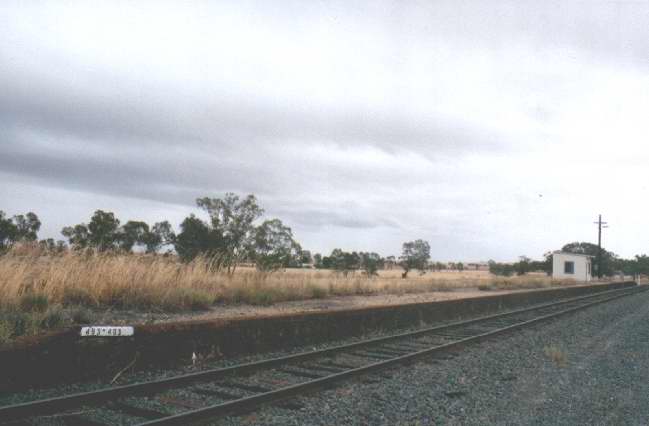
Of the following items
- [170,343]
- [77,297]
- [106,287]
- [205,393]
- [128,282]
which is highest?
[128,282]

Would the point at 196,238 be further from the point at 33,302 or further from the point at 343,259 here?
the point at 343,259

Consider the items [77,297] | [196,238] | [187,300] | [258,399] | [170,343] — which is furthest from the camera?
[196,238]

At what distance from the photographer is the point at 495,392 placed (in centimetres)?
643

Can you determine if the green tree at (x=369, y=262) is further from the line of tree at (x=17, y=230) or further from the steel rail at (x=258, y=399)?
the steel rail at (x=258, y=399)

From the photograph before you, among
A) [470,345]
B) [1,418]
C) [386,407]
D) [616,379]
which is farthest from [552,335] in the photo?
[1,418]

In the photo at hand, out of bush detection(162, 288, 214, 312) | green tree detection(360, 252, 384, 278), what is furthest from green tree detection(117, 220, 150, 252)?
bush detection(162, 288, 214, 312)

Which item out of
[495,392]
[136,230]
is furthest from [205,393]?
[136,230]

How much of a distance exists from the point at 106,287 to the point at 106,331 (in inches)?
177

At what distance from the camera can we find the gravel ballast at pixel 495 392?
205 inches

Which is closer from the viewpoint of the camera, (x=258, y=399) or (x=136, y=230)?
(x=258, y=399)

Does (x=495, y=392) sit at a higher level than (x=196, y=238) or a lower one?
lower

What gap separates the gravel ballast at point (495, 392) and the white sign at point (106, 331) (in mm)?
2139

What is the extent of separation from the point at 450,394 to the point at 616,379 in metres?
3.16

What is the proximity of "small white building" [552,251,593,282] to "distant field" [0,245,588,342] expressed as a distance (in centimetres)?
4935
